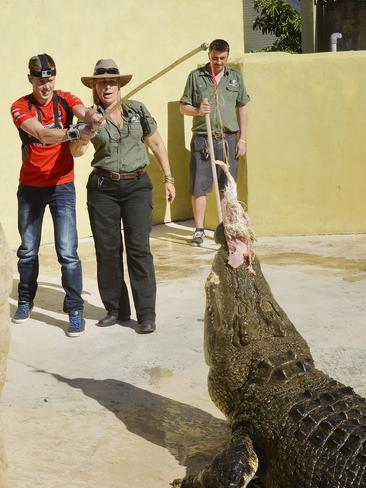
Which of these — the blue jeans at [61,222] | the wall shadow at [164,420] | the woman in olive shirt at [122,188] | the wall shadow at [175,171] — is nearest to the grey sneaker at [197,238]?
the wall shadow at [175,171]

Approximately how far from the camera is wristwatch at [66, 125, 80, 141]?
206 inches

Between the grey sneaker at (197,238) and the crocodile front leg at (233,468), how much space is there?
16.7 feet

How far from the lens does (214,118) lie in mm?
8211

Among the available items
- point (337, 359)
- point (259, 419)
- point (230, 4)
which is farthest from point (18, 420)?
point (230, 4)

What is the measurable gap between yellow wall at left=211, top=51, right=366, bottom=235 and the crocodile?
518 cm

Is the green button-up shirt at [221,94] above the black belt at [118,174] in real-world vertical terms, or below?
above

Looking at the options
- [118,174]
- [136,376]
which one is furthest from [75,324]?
[118,174]

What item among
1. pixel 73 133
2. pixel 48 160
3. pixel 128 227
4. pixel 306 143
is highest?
pixel 73 133

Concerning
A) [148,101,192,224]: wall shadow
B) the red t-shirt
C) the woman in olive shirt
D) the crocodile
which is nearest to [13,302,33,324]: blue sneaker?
the woman in olive shirt

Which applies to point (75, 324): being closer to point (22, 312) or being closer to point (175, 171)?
point (22, 312)

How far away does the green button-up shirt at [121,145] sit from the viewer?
552 centimetres

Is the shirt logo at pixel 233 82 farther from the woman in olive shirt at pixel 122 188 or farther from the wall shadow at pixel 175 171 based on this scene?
the woman in olive shirt at pixel 122 188

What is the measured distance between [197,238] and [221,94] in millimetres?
1430

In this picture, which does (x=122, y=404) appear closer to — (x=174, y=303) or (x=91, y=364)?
(x=91, y=364)
